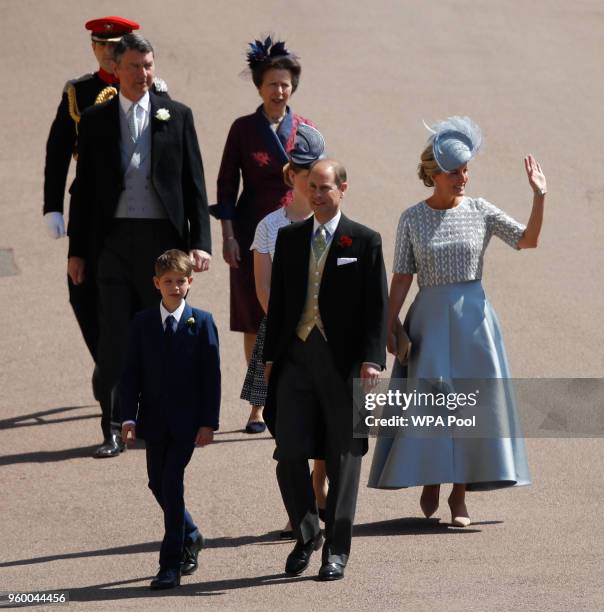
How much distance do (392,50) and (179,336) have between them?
8.90m

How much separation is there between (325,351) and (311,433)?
0.30 m

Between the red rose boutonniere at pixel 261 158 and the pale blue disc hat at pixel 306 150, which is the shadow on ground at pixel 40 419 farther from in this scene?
the pale blue disc hat at pixel 306 150

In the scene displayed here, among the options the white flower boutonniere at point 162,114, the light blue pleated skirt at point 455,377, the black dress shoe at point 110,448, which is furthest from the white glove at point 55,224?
the light blue pleated skirt at point 455,377

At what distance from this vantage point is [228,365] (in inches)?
366

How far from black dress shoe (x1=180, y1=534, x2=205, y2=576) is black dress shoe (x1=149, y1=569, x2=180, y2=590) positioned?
192 mm

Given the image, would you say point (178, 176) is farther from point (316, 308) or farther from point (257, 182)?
point (316, 308)

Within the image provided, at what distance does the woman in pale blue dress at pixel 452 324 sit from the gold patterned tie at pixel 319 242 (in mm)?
770

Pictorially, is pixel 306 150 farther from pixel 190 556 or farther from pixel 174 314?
pixel 190 556

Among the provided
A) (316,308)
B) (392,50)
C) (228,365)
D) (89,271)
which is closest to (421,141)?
(392,50)

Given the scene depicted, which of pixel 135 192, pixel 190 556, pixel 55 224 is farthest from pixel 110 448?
pixel 190 556

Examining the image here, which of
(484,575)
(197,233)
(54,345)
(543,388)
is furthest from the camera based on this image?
(54,345)

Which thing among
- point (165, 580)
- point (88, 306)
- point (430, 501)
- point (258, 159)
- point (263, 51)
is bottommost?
point (165, 580)

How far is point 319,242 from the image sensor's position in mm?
6227

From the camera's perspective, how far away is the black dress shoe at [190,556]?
617 cm
